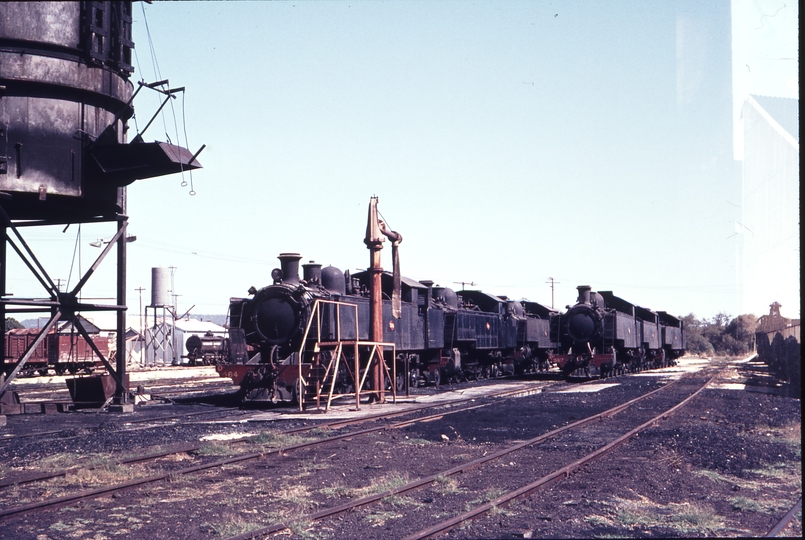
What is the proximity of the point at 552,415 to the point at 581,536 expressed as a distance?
9961 mm

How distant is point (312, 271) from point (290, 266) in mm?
926

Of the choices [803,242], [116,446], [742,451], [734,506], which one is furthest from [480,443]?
[803,242]

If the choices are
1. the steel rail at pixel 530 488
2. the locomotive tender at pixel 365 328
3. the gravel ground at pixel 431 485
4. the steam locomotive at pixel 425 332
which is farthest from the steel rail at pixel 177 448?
the steel rail at pixel 530 488

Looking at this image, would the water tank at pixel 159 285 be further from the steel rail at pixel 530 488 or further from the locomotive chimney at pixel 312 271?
the steel rail at pixel 530 488

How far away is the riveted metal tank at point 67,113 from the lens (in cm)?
1507

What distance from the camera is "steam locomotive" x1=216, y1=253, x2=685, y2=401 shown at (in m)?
18.7

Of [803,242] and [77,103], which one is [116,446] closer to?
[77,103]

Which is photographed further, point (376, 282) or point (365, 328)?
point (365, 328)

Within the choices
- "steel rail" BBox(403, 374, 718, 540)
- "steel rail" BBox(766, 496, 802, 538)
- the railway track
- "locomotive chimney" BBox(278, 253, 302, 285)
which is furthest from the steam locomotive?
"steel rail" BBox(766, 496, 802, 538)

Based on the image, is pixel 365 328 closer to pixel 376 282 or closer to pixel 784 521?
pixel 376 282

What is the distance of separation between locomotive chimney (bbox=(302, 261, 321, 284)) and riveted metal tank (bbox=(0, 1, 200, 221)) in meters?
5.03

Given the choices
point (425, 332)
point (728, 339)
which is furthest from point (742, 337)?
point (425, 332)

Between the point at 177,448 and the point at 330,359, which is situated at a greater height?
the point at 330,359

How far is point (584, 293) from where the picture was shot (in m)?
32.5
